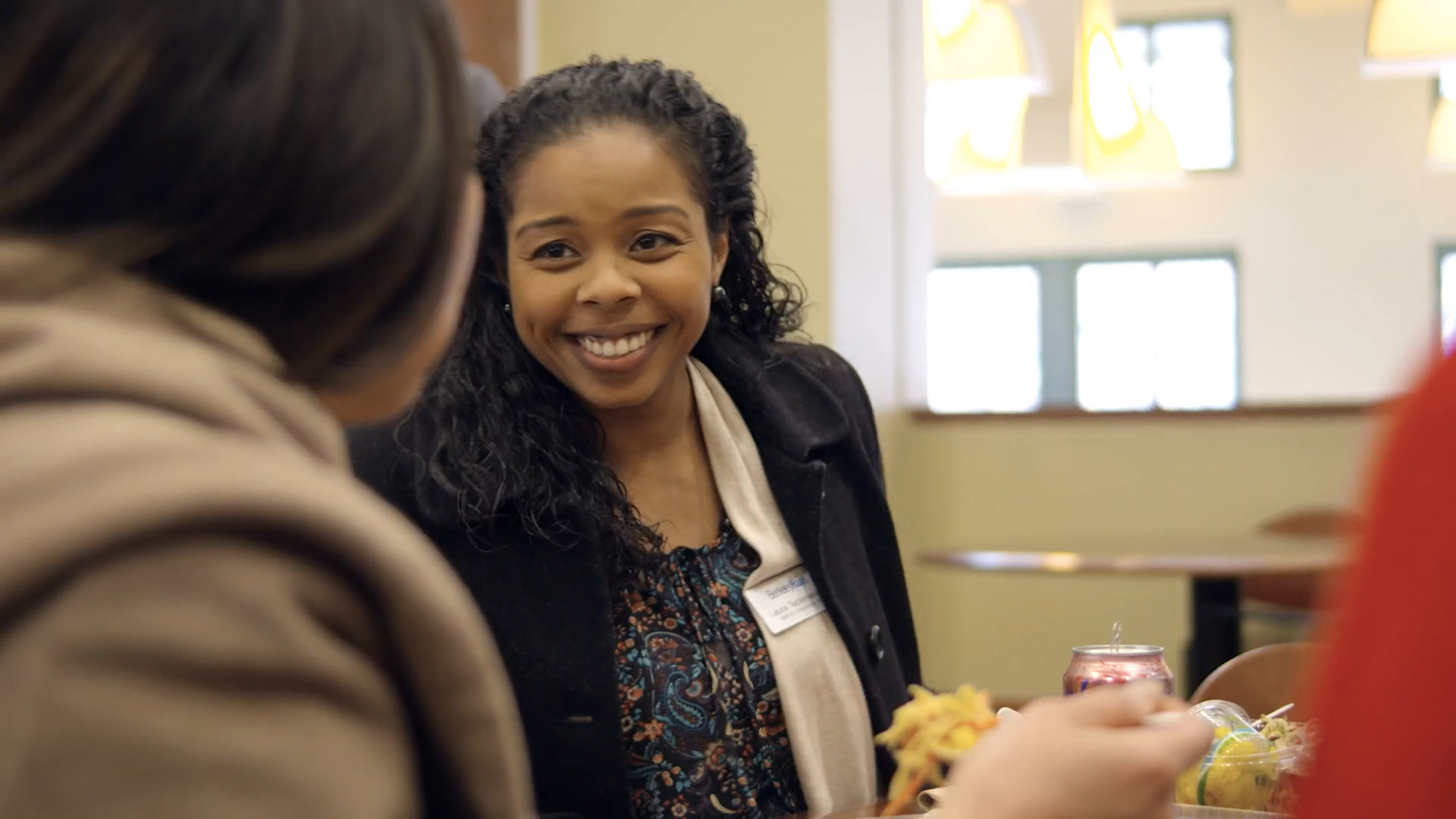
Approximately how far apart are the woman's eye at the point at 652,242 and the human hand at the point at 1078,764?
113 centimetres

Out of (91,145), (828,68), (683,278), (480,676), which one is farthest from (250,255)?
(828,68)

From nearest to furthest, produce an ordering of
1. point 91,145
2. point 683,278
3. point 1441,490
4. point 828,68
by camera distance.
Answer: point 1441,490
point 91,145
point 683,278
point 828,68

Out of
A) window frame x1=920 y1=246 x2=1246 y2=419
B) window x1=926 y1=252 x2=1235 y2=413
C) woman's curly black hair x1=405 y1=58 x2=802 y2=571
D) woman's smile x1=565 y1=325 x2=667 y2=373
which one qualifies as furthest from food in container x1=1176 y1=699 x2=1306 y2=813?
window frame x1=920 y1=246 x2=1246 y2=419

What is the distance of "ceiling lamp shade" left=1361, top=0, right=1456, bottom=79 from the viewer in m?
4.19

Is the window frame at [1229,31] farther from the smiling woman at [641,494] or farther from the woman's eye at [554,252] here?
the woman's eye at [554,252]

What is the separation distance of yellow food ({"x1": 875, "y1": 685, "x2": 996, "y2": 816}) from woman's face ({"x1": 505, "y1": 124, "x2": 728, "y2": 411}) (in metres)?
0.70

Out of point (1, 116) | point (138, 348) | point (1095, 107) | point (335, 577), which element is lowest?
point (335, 577)

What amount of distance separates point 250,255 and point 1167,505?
4481mm

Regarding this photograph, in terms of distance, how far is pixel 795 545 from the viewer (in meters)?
2.02

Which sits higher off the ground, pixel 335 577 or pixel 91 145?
pixel 91 145

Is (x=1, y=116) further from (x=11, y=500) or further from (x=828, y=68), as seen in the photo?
(x=828, y=68)

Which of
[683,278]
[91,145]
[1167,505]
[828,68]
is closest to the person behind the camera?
[91,145]

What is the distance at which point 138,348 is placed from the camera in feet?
2.20

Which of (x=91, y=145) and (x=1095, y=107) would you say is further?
(x=1095, y=107)
